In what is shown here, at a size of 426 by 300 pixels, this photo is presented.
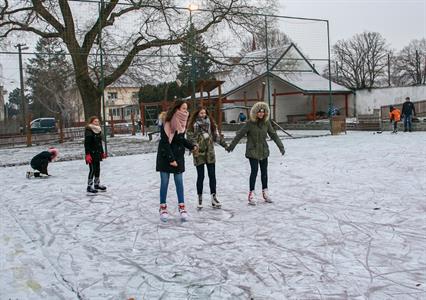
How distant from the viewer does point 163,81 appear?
20672 mm

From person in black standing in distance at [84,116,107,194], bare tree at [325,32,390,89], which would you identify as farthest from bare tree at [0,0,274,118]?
bare tree at [325,32,390,89]

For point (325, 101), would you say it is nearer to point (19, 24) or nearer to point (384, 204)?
point (19, 24)

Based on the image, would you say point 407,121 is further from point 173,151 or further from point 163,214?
point 163,214

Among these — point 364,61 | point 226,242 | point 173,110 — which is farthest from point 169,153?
point 364,61

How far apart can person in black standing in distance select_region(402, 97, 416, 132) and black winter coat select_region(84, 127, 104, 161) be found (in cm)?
1698

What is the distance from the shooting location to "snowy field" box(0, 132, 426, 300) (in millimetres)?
4000

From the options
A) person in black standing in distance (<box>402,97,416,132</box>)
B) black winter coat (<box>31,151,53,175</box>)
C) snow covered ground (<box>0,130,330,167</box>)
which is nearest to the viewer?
black winter coat (<box>31,151,53,175</box>)

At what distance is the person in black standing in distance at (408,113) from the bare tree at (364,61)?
4969 centimetres

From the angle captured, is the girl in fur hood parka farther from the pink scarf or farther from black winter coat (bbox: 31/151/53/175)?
black winter coat (bbox: 31/151/53/175)

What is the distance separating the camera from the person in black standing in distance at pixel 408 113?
2180cm

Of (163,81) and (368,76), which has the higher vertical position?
(368,76)

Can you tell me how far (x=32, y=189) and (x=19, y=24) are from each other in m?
14.3

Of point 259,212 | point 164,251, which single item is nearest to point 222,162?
point 259,212

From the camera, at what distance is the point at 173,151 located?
6.45 meters
